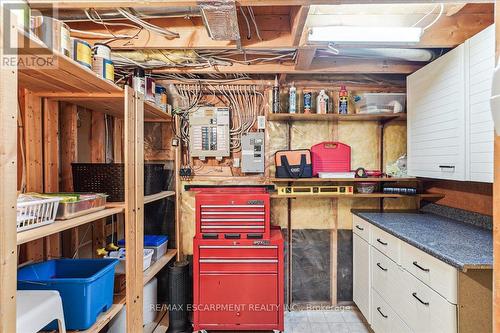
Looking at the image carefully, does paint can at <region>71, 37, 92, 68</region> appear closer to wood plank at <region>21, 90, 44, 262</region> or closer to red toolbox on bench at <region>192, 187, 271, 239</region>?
wood plank at <region>21, 90, 44, 262</region>

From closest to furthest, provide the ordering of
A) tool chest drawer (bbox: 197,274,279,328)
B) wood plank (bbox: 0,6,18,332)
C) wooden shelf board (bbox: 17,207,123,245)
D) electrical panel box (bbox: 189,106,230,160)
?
1. wood plank (bbox: 0,6,18,332)
2. wooden shelf board (bbox: 17,207,123,245)
3. tool chest drawer (bbox: 197,274,279,328)
4. electrical panel box (bbox: 189,106,230,160)

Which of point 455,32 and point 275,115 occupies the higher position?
point 455,32

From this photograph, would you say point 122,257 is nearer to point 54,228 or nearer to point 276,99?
point 54,228

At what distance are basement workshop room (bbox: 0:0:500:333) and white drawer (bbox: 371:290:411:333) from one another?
1 cm

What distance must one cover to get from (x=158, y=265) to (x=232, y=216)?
720 millimetres

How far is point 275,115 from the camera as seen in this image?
8.43 feet

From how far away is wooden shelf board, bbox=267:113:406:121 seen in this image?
8.32ft

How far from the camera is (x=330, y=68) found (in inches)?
94.0

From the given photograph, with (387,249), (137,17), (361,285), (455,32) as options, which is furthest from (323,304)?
(137,17)

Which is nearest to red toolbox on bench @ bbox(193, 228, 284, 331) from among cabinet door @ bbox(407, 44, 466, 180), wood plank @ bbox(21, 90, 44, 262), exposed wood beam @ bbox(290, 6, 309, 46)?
wood plank @ bbox(21, 90, 44, 262)

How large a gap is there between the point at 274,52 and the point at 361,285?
6.92ft

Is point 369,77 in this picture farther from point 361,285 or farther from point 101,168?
point 101,168

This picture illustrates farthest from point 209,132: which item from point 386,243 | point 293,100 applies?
point 386,243

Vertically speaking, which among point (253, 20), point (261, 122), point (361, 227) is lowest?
point (361, 227)
